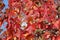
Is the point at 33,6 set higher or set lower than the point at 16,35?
higher

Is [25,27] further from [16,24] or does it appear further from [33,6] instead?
[33,6]

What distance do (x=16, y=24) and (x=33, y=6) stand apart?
39 centimetres

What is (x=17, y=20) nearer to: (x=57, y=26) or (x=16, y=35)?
(x=16, y=35)

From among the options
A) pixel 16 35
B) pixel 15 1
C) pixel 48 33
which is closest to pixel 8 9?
pixel 15 1

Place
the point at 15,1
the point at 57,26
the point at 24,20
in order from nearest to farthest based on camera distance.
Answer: the point at 57,26, the point at 24,20, the point at 15,1

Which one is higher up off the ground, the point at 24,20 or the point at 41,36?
the point at 24,20

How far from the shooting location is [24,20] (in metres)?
3.54

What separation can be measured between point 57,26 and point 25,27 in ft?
→ 1.57

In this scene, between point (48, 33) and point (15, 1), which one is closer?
point (48, 33)

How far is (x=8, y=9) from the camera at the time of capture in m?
3.70

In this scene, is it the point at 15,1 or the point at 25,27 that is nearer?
the point at 25,27

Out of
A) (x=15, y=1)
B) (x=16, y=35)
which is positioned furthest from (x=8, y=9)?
(x=16, y=35)

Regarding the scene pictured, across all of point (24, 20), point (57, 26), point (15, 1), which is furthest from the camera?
point (15, 1)

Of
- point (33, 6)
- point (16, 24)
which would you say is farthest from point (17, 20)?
point (33, 6)
